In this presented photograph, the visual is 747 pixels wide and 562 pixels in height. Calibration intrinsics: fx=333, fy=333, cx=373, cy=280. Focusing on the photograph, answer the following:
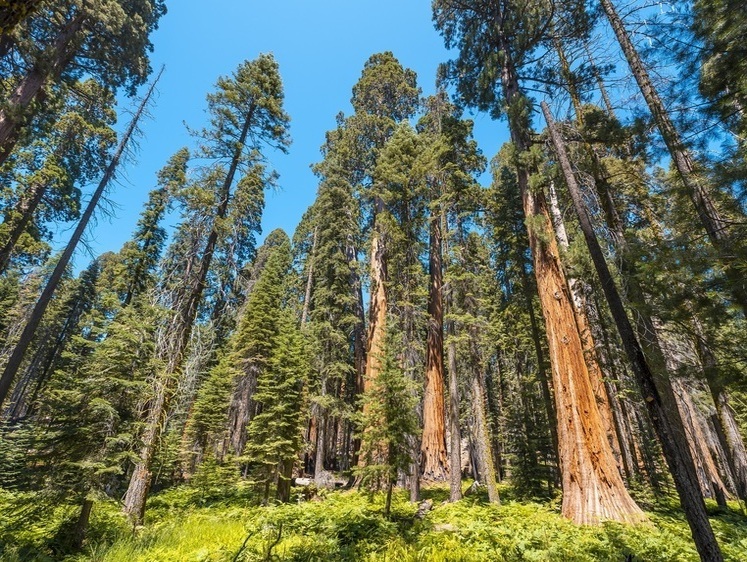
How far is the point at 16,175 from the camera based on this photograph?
15820 mm

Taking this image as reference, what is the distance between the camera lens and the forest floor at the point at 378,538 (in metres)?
5.38

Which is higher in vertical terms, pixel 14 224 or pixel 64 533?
pixel 14 224

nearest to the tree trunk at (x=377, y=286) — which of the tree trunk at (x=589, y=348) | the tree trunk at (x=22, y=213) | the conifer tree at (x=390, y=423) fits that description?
the conifer tree at (x=390, y=423)

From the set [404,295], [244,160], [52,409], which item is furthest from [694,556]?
[244,160]

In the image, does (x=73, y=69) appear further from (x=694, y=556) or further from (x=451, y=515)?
(x=694, y=556)

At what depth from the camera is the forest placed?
586cm

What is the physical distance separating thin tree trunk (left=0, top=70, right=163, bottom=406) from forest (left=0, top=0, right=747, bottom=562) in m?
0.10

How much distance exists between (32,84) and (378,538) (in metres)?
13.2

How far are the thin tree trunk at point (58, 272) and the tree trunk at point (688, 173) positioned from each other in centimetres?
1711

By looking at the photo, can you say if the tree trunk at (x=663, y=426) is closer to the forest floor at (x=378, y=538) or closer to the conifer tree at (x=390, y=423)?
the forest floor at (x=378, y=538)

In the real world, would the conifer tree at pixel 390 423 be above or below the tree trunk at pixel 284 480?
above

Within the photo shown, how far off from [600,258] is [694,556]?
4999 mm

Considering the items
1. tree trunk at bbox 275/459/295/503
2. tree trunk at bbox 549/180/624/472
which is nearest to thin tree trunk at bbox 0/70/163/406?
tree trunk at bbox 275/459/295/503

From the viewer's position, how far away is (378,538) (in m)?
6.29
